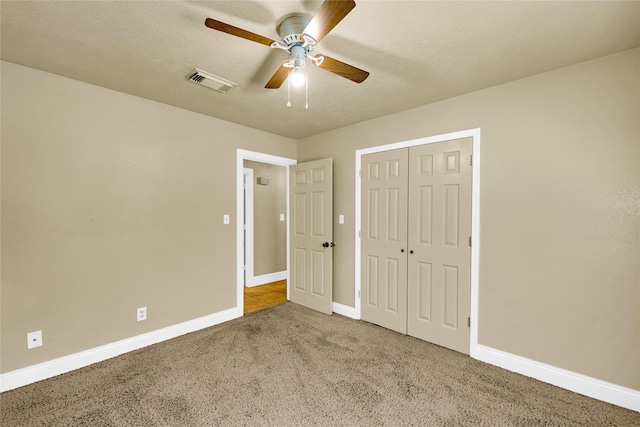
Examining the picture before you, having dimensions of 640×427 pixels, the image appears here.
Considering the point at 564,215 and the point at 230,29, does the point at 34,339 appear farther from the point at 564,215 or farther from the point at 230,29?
the point at 564,215

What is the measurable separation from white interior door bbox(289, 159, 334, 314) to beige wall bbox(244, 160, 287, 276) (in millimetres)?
1232

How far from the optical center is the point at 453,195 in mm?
2764

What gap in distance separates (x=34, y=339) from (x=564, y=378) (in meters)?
4.23

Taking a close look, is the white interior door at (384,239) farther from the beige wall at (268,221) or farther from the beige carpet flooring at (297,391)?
the beige wall at (268,221)

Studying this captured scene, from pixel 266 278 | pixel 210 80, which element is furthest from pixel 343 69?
pixel 266 278

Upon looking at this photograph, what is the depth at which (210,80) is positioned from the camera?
238 centimetres

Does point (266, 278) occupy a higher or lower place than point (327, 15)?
Result: lower

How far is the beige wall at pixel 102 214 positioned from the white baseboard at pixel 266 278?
1636 millimetres

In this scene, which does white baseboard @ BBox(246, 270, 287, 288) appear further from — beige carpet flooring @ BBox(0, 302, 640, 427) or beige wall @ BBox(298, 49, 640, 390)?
beige wall @ BBox(298, 49, 640, 390)

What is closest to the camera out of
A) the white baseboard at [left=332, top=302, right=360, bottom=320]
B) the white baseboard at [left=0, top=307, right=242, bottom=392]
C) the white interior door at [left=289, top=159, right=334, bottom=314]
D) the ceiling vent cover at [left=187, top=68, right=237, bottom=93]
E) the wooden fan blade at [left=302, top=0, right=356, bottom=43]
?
the wooden fan blade at [left=302, top=0, right=356, bottom=43]

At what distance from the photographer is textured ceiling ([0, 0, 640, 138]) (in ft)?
5.15

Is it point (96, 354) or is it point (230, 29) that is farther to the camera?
point (96, 354)

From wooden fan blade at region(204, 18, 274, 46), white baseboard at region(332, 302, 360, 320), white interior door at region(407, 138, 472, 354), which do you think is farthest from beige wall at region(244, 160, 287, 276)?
wooden fan blade at region(204, 18, 274, 46)

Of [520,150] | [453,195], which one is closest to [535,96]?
[520,150]
